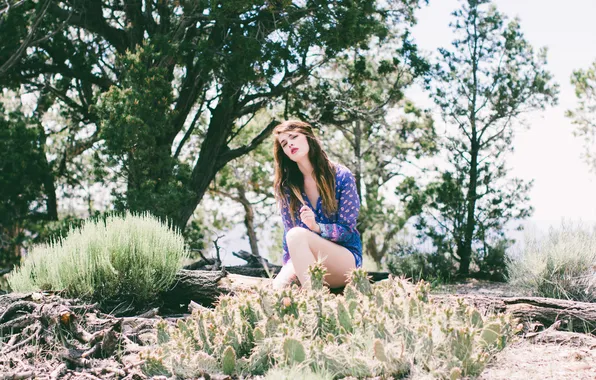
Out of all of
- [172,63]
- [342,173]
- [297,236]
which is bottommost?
[297,236]

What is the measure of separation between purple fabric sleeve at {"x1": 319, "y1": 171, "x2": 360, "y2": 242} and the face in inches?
15.9

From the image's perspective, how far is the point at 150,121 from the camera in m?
8.84

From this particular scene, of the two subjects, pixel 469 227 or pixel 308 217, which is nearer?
pixel 308 217

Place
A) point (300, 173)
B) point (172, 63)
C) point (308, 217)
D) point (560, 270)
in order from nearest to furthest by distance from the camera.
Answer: point (308, 217) < point (300, 173) < point (560, 270) < point (172, 63)

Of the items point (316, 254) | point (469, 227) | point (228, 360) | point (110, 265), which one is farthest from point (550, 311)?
point (469, 227)

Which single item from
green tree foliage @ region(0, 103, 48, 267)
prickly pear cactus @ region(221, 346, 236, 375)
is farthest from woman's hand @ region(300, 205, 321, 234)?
green tree foliage @ region(0, 103, 48, 267)

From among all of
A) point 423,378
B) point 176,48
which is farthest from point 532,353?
point 176,48

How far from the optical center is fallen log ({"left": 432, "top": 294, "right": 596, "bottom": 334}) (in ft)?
13.5

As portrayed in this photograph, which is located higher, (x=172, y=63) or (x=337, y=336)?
(x=172, y=63)

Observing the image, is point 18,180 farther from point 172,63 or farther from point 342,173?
point 342,173

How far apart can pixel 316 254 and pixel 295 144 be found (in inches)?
36.8

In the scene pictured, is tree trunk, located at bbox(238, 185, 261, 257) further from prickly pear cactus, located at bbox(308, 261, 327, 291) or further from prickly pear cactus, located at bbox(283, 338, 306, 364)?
prickly pear cactus, located at bbox(283, 338, 306, 364)

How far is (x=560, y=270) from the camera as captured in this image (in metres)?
6.12

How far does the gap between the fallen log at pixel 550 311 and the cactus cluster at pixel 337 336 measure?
1.10m
